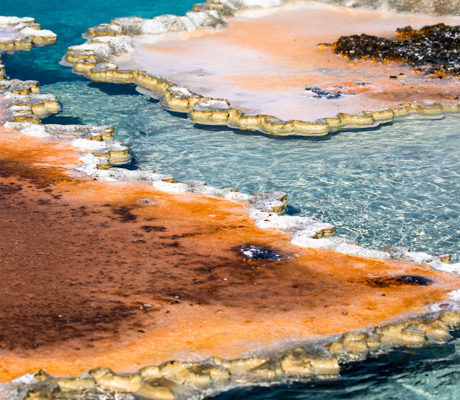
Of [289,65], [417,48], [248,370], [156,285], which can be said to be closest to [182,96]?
[289,65]

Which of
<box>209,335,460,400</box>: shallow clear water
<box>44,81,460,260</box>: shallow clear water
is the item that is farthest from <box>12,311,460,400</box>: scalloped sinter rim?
<box>44,81,460,260</box>: shallow clear water

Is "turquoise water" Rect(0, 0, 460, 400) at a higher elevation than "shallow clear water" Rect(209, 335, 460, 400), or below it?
higher

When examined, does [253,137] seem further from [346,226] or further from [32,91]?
Answer: [32,91]

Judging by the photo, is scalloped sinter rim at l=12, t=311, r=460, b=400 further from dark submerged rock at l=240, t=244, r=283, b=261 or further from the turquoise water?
dark submerged rock at l=240, t=244, r=283, b=261

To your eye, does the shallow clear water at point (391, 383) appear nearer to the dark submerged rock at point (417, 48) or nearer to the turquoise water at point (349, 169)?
the turquoise water at point (349, 169)

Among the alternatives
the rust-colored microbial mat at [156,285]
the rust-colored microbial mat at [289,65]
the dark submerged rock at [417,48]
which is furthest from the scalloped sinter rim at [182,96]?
the rust-colored microbial mat at [156,285]

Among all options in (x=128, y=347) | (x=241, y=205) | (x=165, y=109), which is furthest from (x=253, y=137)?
(x=128, y=347)

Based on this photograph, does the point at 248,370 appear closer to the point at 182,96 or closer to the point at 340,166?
the point at 340,166
